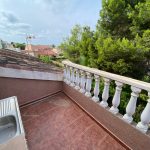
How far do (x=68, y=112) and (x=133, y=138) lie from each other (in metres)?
1.27

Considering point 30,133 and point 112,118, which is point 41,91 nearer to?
point 30,133

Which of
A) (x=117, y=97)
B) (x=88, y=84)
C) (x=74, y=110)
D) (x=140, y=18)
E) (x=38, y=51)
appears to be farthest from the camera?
(x=38, y=51)

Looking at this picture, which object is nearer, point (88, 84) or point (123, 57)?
point (88, 84)

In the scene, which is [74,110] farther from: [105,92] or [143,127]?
[143,127]

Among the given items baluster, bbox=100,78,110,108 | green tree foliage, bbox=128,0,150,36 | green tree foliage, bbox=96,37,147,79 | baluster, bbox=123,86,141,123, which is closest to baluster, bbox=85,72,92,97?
baluster, bbox=100,78,110,108

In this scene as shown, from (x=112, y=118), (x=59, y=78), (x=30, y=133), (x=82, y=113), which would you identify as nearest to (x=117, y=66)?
(x=59, y=78)

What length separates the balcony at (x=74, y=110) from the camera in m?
1.58

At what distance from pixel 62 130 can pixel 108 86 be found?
101cm

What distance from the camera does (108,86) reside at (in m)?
1.86

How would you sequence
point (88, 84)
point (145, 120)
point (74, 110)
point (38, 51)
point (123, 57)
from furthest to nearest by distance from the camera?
point (38, 51) < point (123, 57) < point (74, 110) < point (88, 84) < point (145, 120)

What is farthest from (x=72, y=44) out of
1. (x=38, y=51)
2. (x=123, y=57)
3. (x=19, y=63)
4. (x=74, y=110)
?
(x=38, y=51)

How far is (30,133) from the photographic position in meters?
1.89

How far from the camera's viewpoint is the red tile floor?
66.5 inches

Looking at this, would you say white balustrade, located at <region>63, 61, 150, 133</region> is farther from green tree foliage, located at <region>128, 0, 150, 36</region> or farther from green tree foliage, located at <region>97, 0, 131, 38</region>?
green tree foliage, located at <region>97, 0, 131, 38</region>
